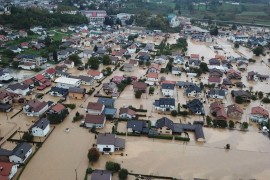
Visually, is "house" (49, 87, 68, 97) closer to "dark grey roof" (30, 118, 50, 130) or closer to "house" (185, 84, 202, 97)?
"dark grey roof" (30, 118, 50, 130)

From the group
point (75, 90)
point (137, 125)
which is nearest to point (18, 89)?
point (75, 90)

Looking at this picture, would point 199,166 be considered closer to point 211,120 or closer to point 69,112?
point 211,120

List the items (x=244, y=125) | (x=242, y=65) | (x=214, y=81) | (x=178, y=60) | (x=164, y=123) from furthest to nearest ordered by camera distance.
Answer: (x=178, y=60) → (x=242, y=65) → (x=214, y=81) → (x=244, y=125) → (x=164, y=123)

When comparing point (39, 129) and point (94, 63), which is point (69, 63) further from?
point (39, 129)

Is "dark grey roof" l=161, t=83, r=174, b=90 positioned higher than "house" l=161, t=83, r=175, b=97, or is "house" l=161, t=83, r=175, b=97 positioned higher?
"dark grey roof" l=161, t=83, r=174, b=90

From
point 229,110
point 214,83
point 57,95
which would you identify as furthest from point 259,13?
point 57,95

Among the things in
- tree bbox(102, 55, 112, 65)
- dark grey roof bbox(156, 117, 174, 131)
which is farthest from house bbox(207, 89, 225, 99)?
tree bbox(102, 55, 112, 65)
